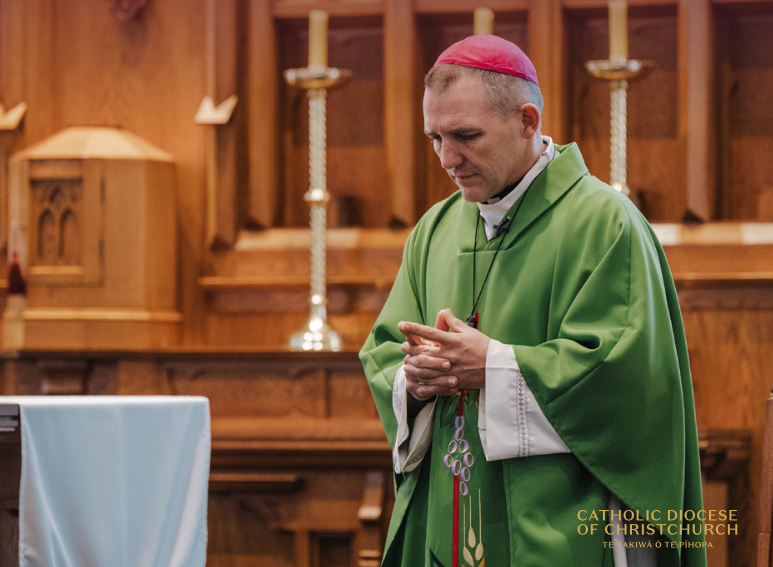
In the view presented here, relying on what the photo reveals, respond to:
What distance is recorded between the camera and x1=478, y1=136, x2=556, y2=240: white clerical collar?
2463 millimetres

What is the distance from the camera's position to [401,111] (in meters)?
4.53

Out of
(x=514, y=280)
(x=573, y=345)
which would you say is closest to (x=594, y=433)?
(x=573, y=345)

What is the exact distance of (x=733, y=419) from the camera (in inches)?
155

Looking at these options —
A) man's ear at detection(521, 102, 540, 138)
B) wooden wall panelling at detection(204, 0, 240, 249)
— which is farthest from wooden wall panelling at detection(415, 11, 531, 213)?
man's ear at detection(521, 102, 540, 138)

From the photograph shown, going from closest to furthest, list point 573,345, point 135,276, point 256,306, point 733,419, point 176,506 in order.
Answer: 1. point 573,345
2. point 176,506
3. point 733,419
4. point 135,276
5. point 256,306

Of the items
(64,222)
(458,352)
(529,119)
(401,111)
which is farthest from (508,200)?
(64,222)

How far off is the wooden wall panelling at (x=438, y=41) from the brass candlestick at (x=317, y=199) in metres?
0.61

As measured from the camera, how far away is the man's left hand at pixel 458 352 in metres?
2.19

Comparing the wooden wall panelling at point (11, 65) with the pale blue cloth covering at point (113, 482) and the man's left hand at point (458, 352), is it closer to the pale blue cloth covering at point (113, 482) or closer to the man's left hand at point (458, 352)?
the pale blue cloth covering at point (113, 482)

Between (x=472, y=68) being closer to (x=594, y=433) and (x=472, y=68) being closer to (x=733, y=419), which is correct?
(x=594, y=433)

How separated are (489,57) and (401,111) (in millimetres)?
2235

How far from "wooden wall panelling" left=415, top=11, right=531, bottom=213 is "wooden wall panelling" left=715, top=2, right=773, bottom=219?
91cm

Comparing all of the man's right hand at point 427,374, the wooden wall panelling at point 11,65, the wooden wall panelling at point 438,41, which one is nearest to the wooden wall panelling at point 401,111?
the wooden wall panelling at point 438,41

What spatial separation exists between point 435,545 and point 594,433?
19.5 inches
